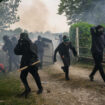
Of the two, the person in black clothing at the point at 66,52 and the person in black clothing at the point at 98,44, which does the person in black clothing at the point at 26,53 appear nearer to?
the person in black clothing at the point at 66,52

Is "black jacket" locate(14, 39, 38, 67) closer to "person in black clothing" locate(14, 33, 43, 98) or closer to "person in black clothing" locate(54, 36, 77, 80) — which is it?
"person in black clothing" locate(14, 33, 43, 98)

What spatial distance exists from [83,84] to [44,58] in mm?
5893

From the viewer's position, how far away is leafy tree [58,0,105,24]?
59.6ft

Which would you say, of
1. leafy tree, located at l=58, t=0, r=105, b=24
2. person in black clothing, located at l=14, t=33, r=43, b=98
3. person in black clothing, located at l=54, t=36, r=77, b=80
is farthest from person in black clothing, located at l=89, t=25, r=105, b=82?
leafy tree, located at l=58, t=0, r=105, b=24

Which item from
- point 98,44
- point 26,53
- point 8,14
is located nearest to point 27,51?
point 26,53

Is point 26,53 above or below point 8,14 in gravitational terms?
below

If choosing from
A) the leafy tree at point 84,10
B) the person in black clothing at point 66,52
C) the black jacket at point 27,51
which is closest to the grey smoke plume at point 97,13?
the leafy tree at point 84,10

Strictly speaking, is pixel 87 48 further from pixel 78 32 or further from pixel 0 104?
pixel 0 104

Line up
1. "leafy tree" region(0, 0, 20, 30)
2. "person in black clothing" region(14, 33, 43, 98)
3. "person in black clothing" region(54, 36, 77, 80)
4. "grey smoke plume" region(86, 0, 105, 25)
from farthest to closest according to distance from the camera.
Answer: "leafy tree" region(0, 0, 20, 30) < "grey smoke plume" region(86, 0, 105, 25) < "person in black clothing" region(54, 36, 77, 80) < "person in black clothing" region(14, 33, 43, 98)

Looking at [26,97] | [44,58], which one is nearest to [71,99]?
[26,97]

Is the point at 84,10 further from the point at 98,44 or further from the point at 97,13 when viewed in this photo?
the point at 98,44

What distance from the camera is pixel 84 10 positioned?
64.8 feet

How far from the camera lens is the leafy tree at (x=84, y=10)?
59.6ft


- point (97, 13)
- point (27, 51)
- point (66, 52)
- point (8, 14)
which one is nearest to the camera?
point (27, 51)
